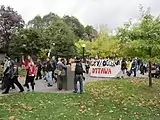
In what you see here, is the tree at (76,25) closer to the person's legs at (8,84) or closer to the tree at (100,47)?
the tree at (100,47)

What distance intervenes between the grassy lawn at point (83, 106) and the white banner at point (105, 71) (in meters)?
9.24

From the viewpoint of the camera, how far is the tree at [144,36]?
22438mm

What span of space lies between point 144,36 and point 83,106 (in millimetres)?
9335

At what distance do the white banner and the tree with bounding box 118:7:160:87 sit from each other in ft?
18.7

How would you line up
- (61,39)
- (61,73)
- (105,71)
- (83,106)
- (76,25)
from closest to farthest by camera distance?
(83,106) < (61,73) < (105,71) < (61,39) < (76,25)

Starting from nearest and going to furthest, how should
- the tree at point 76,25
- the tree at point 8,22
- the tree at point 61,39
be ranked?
the tree at point 8,22 → the tree at point 61,39 → the tree at point 76,25

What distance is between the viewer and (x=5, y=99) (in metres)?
15.3

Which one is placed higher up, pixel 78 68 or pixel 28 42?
pixel 28 42

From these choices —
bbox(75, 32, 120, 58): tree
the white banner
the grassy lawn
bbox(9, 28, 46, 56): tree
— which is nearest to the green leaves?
the grassy lawn

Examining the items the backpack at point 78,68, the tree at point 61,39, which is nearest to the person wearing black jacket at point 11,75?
the backpack at point 78,68

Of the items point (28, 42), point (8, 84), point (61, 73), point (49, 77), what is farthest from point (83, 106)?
point (28, 42)

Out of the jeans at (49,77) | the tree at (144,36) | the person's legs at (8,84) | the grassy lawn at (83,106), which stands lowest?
the grassy lawn at (83,106)

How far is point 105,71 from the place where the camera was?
29.9 metres

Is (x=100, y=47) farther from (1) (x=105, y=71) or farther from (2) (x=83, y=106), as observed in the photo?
(2) (x=83, y=106)
